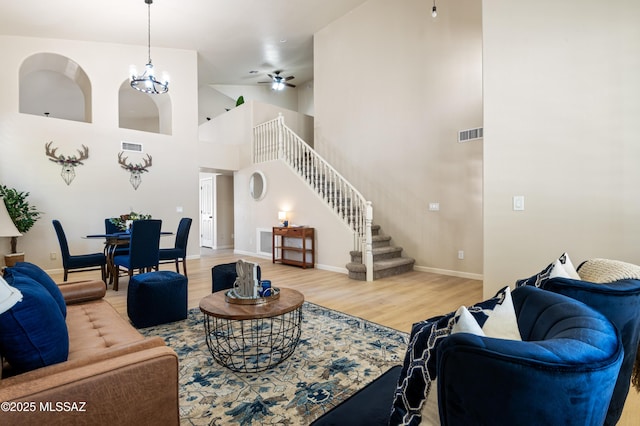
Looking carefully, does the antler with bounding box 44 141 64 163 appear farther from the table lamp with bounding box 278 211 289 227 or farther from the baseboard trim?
the baseboard trim

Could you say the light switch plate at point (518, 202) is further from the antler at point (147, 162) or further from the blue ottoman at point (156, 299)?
the antler at point (147, 162)

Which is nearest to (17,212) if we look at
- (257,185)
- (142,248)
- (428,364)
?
(142,248)

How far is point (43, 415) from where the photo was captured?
1.02 m

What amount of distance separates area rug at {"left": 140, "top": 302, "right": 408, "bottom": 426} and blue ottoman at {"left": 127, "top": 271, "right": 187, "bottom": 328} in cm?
11

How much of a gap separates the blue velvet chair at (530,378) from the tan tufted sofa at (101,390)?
106cm

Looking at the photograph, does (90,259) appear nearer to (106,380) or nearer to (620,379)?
(106,380)

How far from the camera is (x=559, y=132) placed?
9.01 ft

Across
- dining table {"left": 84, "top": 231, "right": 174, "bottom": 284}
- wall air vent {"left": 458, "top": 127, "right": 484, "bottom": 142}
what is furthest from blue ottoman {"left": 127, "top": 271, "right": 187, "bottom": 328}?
wall air vent {"left": 458, "top": 127, "right": 484, "bottom": 142}

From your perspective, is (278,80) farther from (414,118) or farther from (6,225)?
(6,225)

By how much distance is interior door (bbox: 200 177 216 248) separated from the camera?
979 centimetres

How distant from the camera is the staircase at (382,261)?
5.17m

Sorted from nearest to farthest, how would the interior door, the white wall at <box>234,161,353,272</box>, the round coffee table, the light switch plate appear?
the round coffee table, the light switch plate, the white wall at <box>234,161,353,272</box>, the interior door

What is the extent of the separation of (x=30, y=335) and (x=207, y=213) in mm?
9157

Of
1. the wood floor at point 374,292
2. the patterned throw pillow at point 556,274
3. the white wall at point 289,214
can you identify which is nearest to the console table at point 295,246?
the white wall at point 289,214
